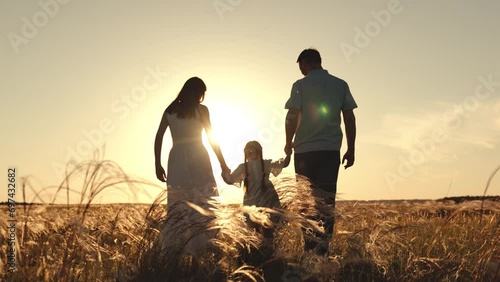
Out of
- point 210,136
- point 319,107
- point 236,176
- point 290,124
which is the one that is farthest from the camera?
point 210,136

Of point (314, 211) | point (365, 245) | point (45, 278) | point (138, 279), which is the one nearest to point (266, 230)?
point (314, 211)

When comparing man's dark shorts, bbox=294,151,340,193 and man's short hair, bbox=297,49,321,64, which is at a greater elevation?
man's short hair, bbox=297,49,321,64

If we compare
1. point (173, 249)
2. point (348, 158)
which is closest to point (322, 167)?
point (348, 158)

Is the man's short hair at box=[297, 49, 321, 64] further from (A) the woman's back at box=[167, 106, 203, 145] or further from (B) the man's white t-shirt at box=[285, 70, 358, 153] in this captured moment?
(A) the woman's back at box=[167, 106, 203, 145]

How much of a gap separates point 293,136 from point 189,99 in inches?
51.6

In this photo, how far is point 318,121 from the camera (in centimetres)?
637

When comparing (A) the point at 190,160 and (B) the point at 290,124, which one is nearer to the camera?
(B) the point at 290,124

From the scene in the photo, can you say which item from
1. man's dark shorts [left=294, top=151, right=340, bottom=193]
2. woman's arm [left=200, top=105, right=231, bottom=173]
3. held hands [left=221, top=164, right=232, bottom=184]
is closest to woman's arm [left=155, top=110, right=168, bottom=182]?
A: woman's arm [left=200, top=105, right=231, bottom=173]

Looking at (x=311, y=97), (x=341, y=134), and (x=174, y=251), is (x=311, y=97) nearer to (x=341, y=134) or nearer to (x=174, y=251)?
(x=341, y=134)

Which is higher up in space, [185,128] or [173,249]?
[185,128]

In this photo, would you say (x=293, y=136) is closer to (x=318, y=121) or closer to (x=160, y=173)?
(x=318, y=121)

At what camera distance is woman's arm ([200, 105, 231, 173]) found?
677 centimetres

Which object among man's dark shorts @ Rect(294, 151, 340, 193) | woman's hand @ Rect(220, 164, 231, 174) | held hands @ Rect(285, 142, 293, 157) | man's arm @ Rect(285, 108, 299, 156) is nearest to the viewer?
man's dark shorts @ Rect(294, 151, 340, 193)

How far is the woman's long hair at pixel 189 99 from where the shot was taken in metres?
6.57
